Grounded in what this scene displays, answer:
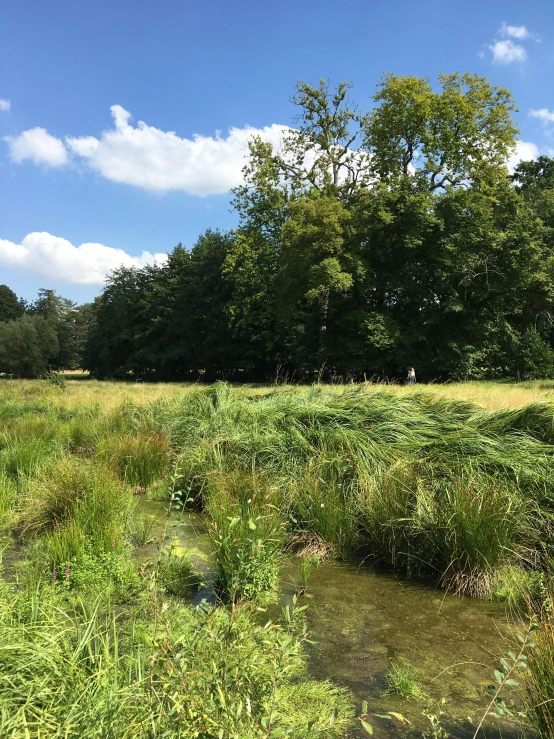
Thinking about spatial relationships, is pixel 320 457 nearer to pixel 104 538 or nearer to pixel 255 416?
pixel 255 416

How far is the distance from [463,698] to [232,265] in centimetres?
2969

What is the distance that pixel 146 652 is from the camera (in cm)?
262

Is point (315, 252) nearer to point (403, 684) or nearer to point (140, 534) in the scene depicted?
point (140, 534)

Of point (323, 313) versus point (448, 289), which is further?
point (323, 313)

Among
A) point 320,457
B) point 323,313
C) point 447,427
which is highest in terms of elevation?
point 323,313

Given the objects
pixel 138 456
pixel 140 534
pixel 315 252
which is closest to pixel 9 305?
pixel 315 252

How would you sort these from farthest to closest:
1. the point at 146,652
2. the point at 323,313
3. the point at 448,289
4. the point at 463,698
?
the point at 323,313 < the point at 448,289 < the point at 463,698 < the point at 146,652

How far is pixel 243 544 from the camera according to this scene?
397 cm

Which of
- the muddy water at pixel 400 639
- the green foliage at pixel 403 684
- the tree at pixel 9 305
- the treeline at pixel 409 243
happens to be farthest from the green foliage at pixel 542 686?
the tree at pixel 9 305

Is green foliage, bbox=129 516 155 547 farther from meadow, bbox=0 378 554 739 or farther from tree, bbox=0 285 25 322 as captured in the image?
tree, bbox=0 285 25 322

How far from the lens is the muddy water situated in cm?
303

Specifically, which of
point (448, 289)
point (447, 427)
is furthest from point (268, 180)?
point (447, 427)

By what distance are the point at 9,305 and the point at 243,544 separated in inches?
3483

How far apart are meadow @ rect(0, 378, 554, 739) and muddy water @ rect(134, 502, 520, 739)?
139mm
